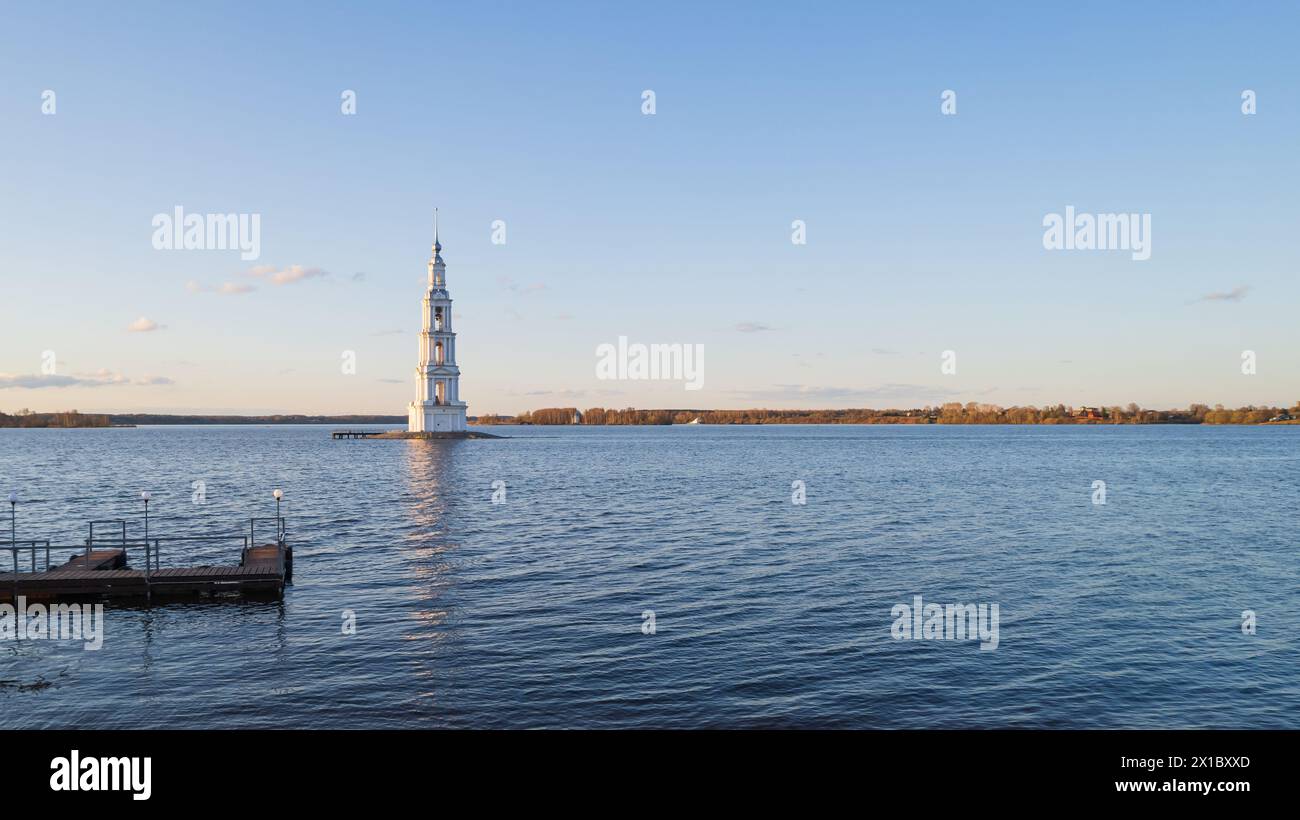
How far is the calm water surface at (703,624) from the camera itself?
20609 mm

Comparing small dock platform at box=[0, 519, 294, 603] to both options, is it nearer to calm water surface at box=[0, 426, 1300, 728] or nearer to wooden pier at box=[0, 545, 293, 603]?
wooden pier at box=[0, 545, 293, 603]

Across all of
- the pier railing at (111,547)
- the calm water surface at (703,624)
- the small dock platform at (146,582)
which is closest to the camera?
the calm water surface at (703,624)

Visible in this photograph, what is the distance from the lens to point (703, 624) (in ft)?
92.8

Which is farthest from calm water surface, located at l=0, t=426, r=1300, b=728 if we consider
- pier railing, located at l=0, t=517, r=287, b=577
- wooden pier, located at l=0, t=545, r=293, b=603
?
pier railing, located at l=0, t=517, r=287, b=577

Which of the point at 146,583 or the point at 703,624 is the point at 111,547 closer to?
the point at 146,583

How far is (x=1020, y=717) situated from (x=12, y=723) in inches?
893

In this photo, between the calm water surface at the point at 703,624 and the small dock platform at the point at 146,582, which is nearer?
the calm water surface at the point at 703,624

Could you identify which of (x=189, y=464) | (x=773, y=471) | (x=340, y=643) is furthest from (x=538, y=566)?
(x=189, y=464)

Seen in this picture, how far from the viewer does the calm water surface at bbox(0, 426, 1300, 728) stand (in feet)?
67.6

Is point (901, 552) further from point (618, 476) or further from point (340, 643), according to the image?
point (618, 476)

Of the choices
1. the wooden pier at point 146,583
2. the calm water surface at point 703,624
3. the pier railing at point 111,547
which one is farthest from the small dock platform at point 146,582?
the pier railing at point 111,547

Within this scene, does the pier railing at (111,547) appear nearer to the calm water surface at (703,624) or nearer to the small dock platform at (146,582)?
the small dock platform at (146,582)

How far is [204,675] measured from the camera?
23516 millimetres

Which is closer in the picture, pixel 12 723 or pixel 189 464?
pixel 12 723
